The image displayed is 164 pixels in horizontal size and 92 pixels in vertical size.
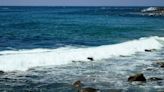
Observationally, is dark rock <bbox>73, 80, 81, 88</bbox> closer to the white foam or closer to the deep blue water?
the white foam

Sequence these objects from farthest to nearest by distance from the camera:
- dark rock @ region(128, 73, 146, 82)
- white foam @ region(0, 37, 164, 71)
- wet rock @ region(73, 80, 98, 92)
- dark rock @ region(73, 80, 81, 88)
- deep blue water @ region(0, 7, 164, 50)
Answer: deep blue water @ region(0, 7, 164, 50)
white foam @ region(0, 37, 164, 71)
dark rock @ region(128, 73, 146, 82)
dark rock @ region(73, 80, 81, 88)
wet rock @ region(73, 80, 98, 92)

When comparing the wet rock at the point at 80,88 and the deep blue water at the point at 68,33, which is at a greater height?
the wet rock at the point at 80,88

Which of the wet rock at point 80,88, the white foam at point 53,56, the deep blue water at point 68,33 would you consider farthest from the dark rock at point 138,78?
the deep blue water at point 68,33

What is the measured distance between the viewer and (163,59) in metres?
29.0

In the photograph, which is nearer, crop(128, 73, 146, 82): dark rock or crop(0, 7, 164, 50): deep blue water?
crop(128, 73, 146, 82): dark rock

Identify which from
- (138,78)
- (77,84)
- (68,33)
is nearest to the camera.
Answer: (77,84)

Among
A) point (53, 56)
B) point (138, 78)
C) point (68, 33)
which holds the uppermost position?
point (138, 78)

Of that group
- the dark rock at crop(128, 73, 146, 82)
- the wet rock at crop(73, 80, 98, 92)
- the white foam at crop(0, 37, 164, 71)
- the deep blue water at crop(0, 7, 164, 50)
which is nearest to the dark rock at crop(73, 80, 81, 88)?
the wet rock at crop(73, 80, 98, 92)

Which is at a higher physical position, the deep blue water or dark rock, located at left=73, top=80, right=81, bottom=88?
dark rock, located at left=73, top=80, right=81, bottom=88

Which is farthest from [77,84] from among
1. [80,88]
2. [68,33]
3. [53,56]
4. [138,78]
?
[68,33]

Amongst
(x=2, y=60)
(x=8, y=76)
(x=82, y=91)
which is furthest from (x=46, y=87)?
(x=2, y=60)

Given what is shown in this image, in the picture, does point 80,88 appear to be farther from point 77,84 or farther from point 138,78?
point 138,78

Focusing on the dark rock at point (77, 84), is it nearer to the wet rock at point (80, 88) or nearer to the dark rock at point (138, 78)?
the wet rock at point (80, 88)

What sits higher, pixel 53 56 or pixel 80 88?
pixel 80 88
